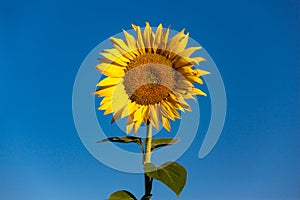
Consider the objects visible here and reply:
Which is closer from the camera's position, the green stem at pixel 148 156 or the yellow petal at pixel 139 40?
the green stem at pixel 148 156

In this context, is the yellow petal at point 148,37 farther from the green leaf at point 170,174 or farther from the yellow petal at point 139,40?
the green leaf at point 170,174

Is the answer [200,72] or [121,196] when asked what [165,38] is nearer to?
[200,72]

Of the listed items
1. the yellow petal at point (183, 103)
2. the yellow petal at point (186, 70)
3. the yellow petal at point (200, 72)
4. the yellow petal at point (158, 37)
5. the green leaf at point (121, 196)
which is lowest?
the green leaf at point (121, 196)

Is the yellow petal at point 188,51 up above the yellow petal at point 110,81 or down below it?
above

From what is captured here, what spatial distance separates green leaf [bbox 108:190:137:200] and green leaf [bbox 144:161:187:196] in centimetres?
4

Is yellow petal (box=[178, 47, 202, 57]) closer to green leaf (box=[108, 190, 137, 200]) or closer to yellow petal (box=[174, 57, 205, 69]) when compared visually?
yellow petal (box=[174, 57, 205, 69])

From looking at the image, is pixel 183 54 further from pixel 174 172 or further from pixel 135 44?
pixel 174 172

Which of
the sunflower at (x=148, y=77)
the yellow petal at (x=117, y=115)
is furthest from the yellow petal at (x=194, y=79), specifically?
the yellow petal at (x=117, y=115)

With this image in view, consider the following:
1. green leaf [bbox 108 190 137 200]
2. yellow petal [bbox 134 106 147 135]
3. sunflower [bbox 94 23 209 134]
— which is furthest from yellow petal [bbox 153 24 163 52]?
green leaf [bbox 108 190 137 200]

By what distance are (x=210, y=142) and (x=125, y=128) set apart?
0.12 metres

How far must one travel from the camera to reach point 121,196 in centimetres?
38

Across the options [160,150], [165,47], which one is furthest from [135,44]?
[160,150]

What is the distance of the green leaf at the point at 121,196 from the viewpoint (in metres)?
0.37

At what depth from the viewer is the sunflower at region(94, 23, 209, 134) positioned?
1.46 ft
